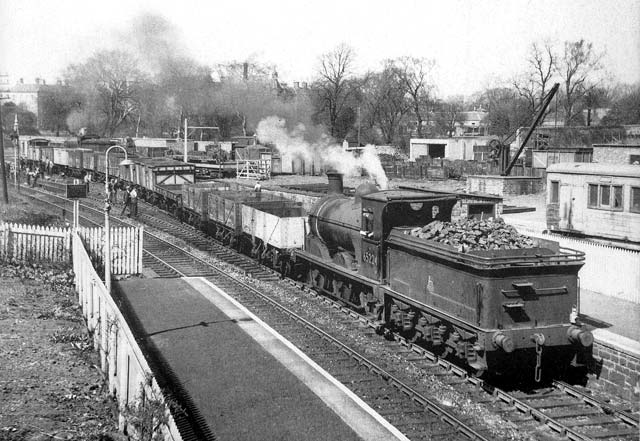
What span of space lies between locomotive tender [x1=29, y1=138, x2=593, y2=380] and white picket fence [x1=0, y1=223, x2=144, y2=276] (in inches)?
151

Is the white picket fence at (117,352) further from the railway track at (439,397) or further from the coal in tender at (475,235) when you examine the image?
the coal in tender at (475,235)

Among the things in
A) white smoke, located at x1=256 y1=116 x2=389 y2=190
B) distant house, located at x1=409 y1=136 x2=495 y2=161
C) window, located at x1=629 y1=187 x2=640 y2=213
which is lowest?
window, located at x1=629 y1=187 x2=640 y2=213

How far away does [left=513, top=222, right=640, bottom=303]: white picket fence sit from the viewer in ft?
48.0

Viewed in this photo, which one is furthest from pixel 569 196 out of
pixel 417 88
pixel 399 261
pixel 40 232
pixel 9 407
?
pixel 417 88

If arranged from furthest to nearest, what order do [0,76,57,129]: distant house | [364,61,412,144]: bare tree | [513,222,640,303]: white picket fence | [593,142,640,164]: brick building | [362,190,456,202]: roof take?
[0,76,57,129]: distant house
[364,61,412,144]: bare tree
[593,142,640,164]: brick building
[513,222,640,303]: white picket fence
[362,190,456,202]: roof

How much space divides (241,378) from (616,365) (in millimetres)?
6102

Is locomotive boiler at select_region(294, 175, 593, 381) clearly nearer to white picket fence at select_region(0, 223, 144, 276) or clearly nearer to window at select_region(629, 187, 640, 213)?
white picket fence at select_region(0, 223, 144, 276)

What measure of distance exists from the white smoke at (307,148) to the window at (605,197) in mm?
6527

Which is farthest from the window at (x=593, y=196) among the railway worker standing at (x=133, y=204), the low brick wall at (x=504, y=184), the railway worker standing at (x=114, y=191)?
the railway worker standing at (x=114, y=191)

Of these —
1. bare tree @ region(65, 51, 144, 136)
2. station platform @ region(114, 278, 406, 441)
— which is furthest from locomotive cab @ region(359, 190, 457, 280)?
bare tree @ region(65, 51, 144, 136)

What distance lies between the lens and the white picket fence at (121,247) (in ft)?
59.3

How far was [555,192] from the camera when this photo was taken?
22047 millimetres

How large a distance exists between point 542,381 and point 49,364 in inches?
315

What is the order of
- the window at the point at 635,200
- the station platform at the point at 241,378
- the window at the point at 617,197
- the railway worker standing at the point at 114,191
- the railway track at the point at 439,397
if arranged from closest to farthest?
the station platform at the point at 241,378 < the railway track at the point at 439,397 < the window at the point at 635,200 < the window at the point at 617,197 < the railway worker standing at the point at 114,191
